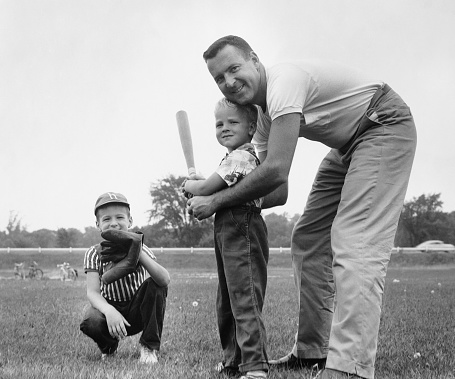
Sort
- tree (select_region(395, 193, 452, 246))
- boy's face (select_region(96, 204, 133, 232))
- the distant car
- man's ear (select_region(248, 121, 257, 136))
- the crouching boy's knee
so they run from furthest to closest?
tree (select_region(395, 193, 452, 246)) < the distant car < boy's face (select_region(96, 204, 133, 232)) < the crouching boy's knee < man's ear (select_region(248, 121, 257, 136))

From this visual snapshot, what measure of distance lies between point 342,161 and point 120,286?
5.92 feet

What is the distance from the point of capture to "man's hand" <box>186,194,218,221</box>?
11.1 feet

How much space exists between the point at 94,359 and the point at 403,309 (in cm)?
448

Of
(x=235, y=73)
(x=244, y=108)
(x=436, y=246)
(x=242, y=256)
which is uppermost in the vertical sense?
(x=235, y=73)

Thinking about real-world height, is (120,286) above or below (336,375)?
above

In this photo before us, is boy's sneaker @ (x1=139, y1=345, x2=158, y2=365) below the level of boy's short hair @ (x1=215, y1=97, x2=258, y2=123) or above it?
below

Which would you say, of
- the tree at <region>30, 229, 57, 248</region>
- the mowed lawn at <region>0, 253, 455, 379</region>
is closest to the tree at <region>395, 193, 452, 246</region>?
the tree at <region>30, 229, 57, 248</region>

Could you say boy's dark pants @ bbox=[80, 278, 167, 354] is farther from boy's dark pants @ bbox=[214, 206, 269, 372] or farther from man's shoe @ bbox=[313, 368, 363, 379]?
man's shoe @ bbox=[313, 368, 363, 379]

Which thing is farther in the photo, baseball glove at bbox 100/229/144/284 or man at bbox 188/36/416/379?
baseball glove at bbox 100/229/144/284

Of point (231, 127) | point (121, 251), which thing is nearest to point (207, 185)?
point (231, 127)

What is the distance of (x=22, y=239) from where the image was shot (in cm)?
4859

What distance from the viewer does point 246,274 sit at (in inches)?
132

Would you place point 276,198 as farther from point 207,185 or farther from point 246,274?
point 246,274

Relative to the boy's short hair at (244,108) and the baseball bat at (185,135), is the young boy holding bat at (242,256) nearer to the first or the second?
the boy's short hair at (244,108)
